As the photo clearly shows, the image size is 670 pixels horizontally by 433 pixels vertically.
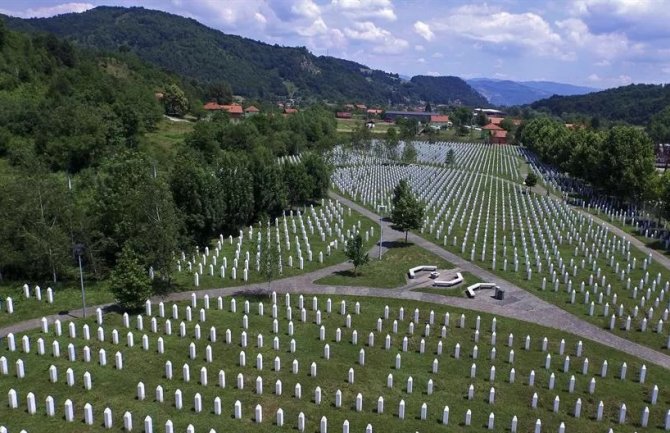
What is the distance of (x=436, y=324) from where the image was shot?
23688 millimetres

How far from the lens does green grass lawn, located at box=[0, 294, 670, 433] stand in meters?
15.9

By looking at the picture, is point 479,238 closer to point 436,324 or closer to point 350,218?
point 350,218

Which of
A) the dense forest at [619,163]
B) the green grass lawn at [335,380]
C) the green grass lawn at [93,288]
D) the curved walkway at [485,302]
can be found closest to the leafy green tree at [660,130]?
the dense forest at [619,163]

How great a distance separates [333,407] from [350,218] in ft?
98.1

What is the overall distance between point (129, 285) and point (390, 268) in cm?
1556

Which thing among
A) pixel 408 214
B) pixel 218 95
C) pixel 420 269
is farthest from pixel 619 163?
pixel 218 95

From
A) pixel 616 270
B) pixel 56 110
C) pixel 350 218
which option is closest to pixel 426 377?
pixel 616 270

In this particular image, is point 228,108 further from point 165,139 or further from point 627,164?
point 627,164

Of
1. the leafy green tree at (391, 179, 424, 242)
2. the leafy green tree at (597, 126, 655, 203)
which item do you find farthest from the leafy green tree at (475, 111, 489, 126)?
the leafy green tree at (391, 179, 424, 242)

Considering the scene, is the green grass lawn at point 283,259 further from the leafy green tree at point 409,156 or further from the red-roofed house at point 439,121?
the red-roofed house at point 439,121

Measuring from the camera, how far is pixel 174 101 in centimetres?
10231

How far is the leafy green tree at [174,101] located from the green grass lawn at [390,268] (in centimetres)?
7689

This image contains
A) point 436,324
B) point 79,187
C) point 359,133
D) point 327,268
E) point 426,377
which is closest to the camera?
point 426,377

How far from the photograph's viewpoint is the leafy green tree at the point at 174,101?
4004 inches
